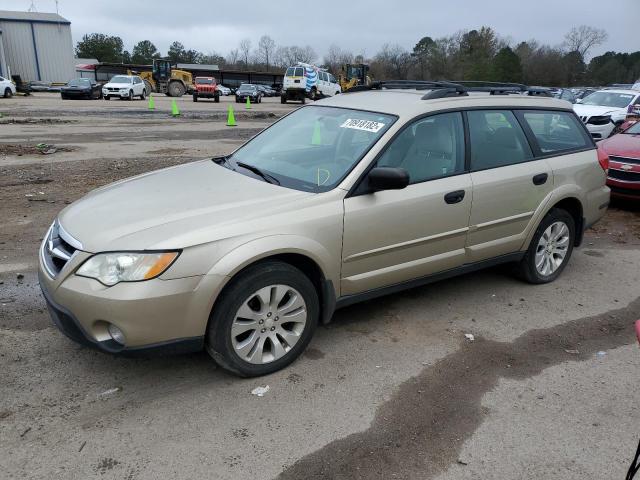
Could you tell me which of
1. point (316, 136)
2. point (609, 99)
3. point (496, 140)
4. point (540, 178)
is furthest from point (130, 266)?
point (609, 99)

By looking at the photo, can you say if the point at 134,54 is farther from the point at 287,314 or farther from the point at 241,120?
the point at 287,314

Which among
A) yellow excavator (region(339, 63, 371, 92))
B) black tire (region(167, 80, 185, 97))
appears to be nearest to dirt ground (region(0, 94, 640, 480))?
yellow excavator (region(339, 63, 371, 92))

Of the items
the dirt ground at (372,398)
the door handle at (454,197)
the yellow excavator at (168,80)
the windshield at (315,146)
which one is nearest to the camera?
the dirt ground at (372,398)

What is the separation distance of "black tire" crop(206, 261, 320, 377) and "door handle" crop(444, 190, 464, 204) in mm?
1317

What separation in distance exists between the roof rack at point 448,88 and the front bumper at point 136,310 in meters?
2.40

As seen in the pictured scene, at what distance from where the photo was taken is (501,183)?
4.29 metres

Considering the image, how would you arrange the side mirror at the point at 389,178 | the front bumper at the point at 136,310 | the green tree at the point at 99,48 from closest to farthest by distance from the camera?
the front bumper at the point at 136,310 → the side mirror at the point at 389,178 → the green tree at the point at 99,48

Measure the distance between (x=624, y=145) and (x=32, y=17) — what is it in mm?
62965

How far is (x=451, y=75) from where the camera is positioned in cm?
8262

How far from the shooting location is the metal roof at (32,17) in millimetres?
54094

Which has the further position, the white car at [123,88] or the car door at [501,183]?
the white car at [123,88]

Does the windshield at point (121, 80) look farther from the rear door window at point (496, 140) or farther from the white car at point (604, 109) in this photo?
the rear door window at point (496, 140)

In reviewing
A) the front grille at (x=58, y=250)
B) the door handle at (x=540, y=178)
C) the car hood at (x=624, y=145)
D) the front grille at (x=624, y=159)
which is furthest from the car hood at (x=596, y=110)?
the front grille at (x=58, y=250)

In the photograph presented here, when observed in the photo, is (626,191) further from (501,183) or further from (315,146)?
(315,146)
